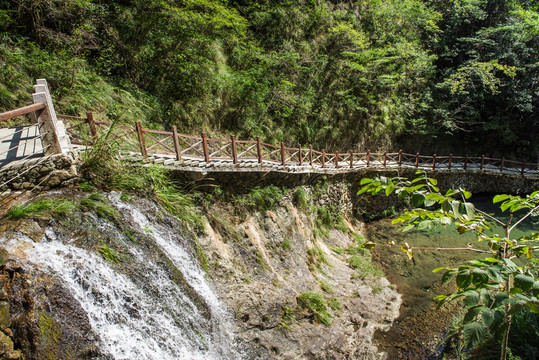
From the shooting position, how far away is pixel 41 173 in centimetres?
511

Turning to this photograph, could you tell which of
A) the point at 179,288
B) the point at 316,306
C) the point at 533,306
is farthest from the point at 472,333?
the point at 316,306

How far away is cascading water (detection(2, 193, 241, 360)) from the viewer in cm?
416

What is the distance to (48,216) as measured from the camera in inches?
178

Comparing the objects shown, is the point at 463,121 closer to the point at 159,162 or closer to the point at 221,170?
the point at 221,170

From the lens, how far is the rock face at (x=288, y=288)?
22.2 ft

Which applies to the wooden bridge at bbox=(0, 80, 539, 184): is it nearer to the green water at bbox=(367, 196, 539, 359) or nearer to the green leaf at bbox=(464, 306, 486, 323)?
the green water at bbox=(367, 196, 539, 359)

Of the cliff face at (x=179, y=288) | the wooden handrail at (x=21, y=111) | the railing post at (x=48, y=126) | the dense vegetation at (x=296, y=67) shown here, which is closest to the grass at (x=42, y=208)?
the cliff face at (x=179, y=288)

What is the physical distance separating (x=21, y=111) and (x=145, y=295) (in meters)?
3.59

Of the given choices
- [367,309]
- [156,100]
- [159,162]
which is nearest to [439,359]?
[367,309]

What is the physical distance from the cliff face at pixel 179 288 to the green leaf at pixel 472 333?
4.31 metres

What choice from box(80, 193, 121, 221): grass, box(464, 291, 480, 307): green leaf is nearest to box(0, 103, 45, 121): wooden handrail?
box(80, 193, 121, 221): grass

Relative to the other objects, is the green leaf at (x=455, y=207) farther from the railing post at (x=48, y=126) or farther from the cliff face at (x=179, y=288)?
the railing post at (x=48, y=126)

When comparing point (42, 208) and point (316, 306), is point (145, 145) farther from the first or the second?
point (316, 306)

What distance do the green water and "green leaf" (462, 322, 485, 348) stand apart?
394 cm
